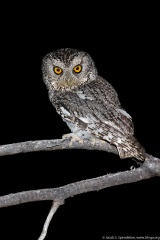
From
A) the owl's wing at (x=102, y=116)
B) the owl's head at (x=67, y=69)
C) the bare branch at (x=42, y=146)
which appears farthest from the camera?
the owl's head at (x=67, y=69)

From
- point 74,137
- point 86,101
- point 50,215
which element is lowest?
point 50,215

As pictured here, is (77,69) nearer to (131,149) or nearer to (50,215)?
(131,149)

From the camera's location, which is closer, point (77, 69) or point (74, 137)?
→ point (74, 137)

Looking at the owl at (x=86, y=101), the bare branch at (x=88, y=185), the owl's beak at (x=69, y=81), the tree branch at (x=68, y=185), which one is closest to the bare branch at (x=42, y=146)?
the tree branch at (x=68, y=185)

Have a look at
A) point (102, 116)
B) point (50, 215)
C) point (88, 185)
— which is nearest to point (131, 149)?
point (102, 116)

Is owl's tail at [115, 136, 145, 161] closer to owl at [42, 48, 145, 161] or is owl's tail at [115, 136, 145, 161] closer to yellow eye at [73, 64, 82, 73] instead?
owl at [42, 48, 145, 161]

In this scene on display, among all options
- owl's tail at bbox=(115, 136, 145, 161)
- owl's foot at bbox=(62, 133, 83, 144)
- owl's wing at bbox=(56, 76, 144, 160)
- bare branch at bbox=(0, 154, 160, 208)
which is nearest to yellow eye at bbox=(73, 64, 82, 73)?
owl's wing at bbox=(56, 76, 144, 160)

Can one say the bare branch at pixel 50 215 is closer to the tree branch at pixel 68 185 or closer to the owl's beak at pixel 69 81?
the tree branch at pixel 68 185

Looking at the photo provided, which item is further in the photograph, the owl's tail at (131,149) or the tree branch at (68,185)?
the owl's tail at (131,149)
